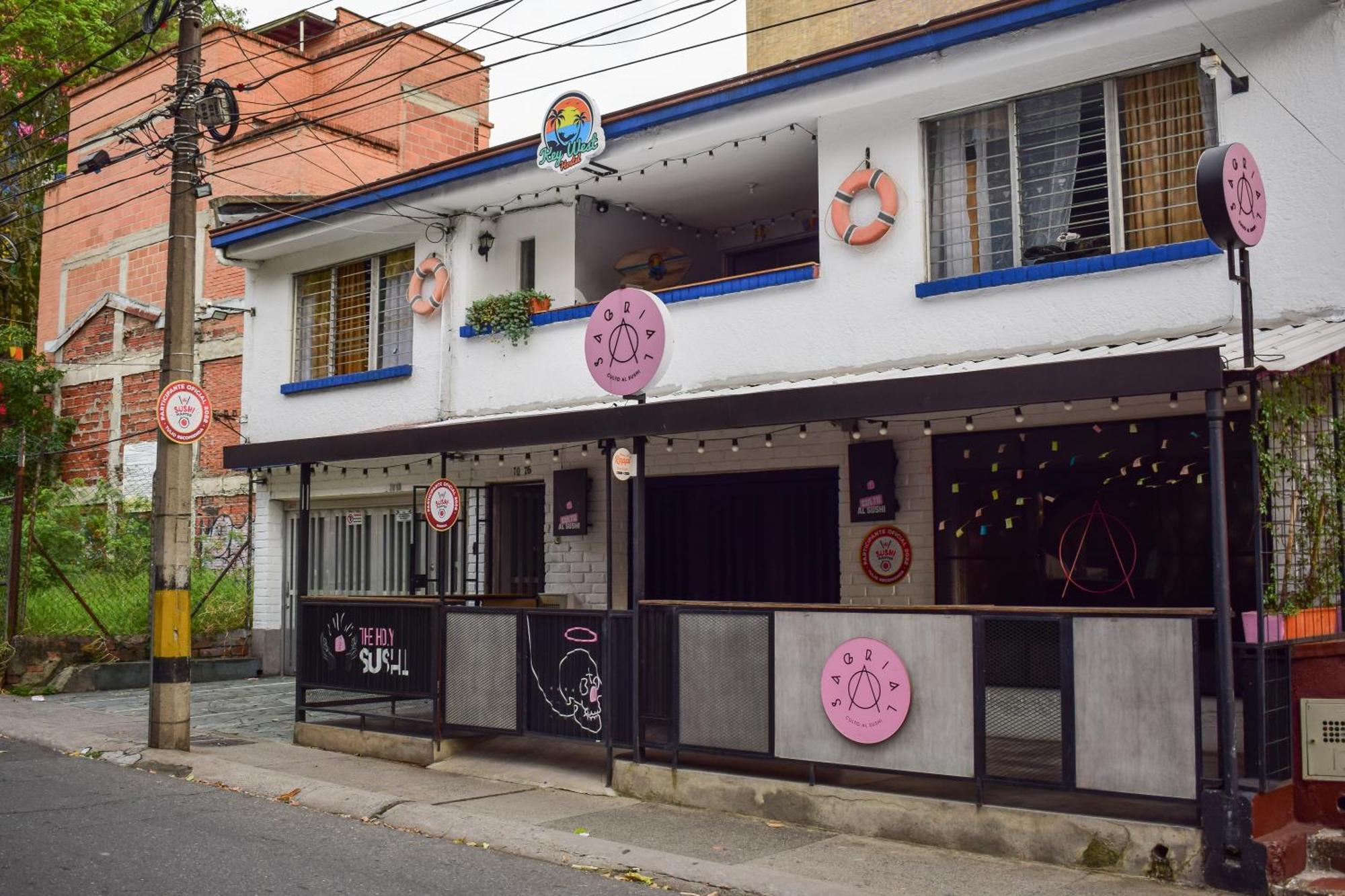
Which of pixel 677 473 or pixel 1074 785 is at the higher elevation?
pixel 677 473

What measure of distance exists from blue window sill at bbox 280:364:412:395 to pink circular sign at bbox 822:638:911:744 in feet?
28.8

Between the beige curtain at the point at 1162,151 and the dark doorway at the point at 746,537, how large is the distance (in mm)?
3706

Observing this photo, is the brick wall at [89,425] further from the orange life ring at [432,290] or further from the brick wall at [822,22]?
the brick wall at [822,22]

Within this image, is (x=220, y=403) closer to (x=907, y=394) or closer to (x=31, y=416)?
(x=31, y=416)

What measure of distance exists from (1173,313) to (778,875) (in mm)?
5471

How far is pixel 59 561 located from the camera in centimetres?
1866

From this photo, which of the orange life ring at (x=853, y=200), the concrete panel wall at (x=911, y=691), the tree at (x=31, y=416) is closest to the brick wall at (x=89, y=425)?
the tree at (x=31, y=416)

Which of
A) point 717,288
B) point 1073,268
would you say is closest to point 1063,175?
point 1073,268

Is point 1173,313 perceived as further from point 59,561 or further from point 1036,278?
point 59,561

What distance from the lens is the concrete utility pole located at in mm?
11008

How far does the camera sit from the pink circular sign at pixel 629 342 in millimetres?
9305

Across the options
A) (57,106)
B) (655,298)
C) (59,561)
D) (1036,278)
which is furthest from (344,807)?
(57,106)

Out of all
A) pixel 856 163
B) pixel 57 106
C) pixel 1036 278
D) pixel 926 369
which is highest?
pixel 57 106

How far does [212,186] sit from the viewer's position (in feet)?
64.6
